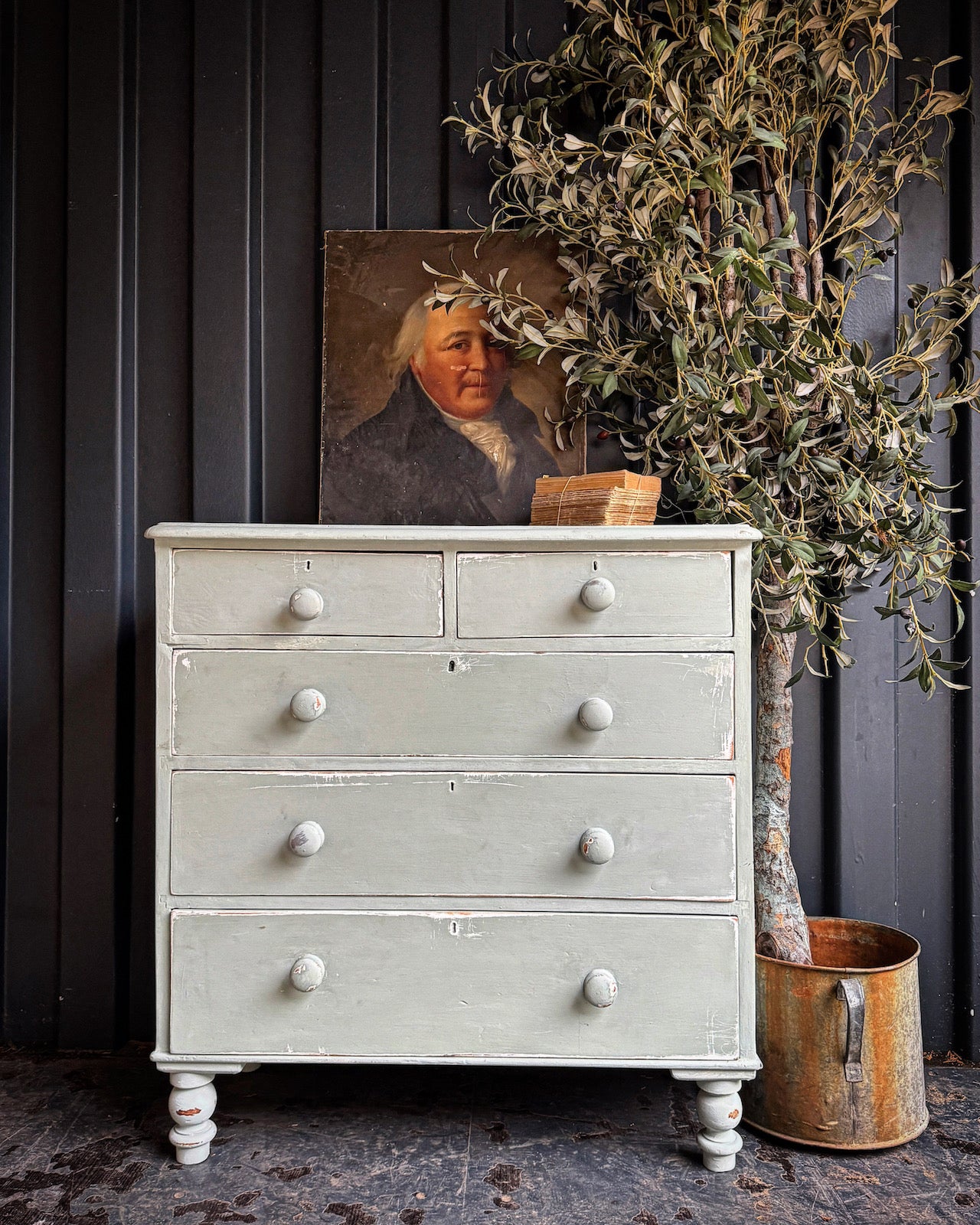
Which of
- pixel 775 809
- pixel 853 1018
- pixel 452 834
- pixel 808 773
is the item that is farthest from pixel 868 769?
pixel 452 834

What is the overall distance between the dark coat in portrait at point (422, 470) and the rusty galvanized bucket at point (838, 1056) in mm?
1215

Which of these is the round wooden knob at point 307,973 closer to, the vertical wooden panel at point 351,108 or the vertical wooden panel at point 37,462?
the vertical wooden panel at point 37,462

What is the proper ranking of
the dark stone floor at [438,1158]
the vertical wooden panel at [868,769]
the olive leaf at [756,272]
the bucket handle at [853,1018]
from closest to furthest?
the dark stone floor at [438,1158]
the bucket handle at [853,1018]
the olive leaf at [756,272]
the vertical wooden panel at [868,769]

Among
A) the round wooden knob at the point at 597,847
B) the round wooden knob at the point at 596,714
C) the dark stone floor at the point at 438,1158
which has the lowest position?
the dark stone floor at the point at 438,1158

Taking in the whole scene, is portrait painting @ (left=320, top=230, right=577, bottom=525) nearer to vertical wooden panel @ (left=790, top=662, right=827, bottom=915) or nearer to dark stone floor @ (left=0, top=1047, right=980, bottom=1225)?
vertical wooden panel @ (left=790, top=662, right=827, bottom=915)

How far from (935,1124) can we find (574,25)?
8.86 feet

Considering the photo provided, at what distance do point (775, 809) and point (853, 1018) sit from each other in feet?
1.42

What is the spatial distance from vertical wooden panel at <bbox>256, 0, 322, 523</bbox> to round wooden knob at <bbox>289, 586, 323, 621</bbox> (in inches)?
24.5

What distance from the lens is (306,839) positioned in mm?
1575

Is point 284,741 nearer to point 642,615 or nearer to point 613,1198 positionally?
point 642,615

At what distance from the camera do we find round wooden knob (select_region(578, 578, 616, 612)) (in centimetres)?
157

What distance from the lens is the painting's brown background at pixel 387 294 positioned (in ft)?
6.98

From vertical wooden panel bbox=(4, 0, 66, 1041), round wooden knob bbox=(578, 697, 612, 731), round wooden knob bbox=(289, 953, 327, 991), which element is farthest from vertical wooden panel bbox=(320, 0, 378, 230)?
round wooden knob bbox=(289, 953, 327, 991)

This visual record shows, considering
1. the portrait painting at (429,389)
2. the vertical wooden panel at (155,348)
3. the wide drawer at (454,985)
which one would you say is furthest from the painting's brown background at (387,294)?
the wide drawer at (454,985)
